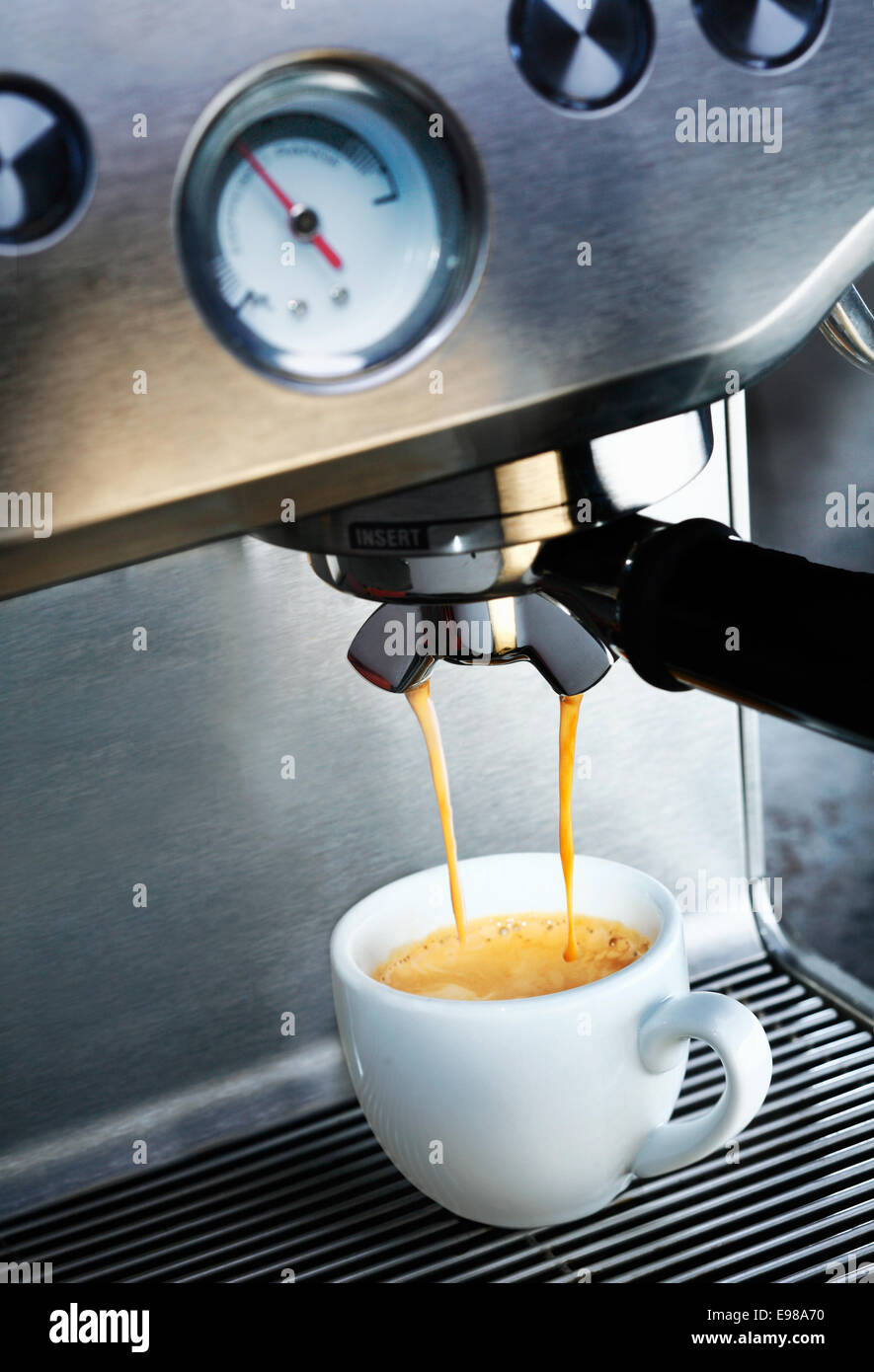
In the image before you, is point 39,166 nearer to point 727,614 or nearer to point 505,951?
point 727,614

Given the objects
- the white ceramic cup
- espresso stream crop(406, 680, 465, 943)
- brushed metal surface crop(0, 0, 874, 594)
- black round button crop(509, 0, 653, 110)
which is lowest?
the white ceramic cup

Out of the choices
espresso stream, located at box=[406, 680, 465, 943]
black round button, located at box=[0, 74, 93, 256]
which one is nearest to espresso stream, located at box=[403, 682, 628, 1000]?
espresso stream, located at box=[406, 680, 465, 943]

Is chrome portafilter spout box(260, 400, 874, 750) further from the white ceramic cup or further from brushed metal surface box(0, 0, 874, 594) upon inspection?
the white ceramic cup

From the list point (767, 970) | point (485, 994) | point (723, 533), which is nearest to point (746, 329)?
point (723, 533)

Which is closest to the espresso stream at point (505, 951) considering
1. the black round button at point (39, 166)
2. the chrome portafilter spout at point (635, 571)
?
the chrome portafilter spout at point (635, 571)

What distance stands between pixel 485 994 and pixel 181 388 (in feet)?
0.90

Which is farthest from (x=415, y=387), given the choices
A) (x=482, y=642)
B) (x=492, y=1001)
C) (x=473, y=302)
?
(x=492, y=1001)

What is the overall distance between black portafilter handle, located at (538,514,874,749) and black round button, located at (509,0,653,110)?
9 cm

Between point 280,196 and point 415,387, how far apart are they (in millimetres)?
40

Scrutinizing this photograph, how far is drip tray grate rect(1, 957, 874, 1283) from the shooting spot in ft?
1.39

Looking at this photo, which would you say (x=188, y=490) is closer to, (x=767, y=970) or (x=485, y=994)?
(x=485, y=994)

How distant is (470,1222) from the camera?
1.46 ft

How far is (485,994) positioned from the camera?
1.50ft
